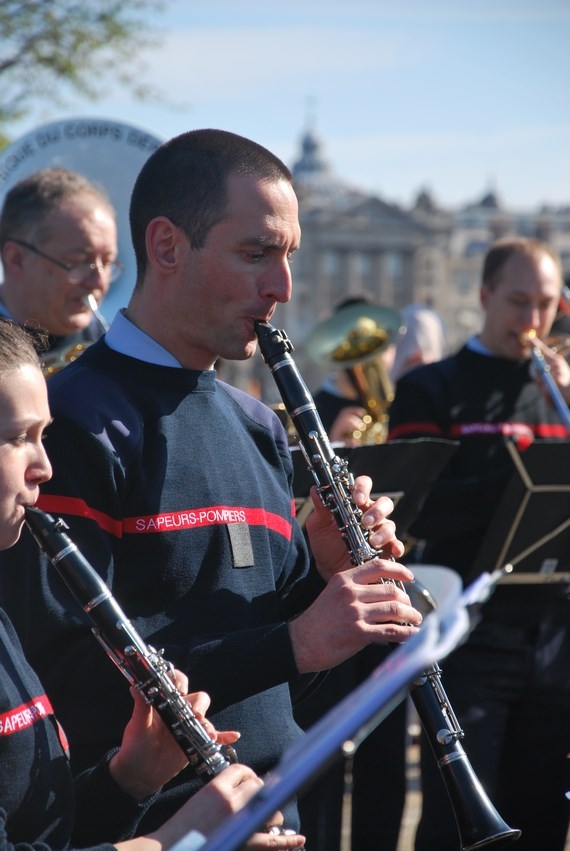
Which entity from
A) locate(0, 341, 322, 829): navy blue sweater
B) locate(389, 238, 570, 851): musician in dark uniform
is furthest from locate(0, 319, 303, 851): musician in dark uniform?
locate(389, 238, 570, 851): musician in dark uniform

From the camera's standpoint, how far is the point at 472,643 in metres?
4.05

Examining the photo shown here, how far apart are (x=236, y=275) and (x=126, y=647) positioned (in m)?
0.84

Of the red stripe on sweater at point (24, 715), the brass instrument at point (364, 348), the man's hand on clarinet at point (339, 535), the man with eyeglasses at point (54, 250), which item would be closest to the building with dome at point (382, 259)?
the brass instrument at point (364, 348)

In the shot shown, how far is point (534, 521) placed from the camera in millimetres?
3988

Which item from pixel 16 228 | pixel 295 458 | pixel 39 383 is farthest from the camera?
pixel 16 228

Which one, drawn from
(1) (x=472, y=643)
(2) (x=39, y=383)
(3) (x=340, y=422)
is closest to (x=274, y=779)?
(2) (x=39, y=383)

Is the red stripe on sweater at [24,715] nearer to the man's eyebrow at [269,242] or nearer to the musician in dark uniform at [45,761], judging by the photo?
the musician in dark uniform at [45,761]

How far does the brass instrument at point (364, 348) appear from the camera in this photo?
6.07m

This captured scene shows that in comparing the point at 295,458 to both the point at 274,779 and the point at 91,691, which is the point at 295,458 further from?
the point at 274,779

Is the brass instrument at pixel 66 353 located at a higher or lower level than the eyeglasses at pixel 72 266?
lower

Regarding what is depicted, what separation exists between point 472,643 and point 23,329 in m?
2.31

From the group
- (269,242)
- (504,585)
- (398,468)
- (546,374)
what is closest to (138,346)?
(269,242)

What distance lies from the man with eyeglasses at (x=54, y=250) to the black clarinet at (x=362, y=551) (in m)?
1.33

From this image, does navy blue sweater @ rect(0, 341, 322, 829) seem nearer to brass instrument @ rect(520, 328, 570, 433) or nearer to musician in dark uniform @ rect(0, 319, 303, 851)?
musician in dark uniform @ rect(0, 319, 303, 851)
